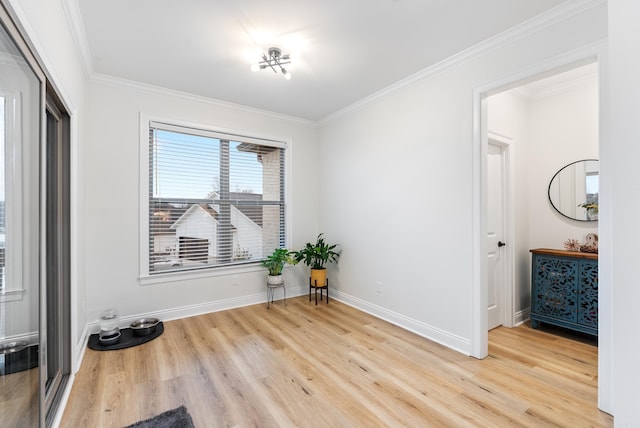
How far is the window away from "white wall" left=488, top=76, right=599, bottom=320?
293cm

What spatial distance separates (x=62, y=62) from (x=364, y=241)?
10.7 ft

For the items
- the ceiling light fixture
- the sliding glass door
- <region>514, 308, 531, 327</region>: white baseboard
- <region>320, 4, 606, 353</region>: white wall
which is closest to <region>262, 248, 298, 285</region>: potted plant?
<region>320, 4, 606, 353</region>: white wall

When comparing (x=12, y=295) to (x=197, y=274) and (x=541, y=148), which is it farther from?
(x=541, y=148)

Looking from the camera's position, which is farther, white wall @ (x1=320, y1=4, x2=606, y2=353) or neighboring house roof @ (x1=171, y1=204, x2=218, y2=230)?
neighboring house roof @ (x1=171, y1=204, x2=218, y2=230)

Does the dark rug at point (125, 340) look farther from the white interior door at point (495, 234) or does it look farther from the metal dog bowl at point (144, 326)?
the white interior door at point (495, 234)

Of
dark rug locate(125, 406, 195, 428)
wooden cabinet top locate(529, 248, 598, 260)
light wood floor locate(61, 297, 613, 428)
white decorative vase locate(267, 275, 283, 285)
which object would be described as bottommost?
light wood floor locate(61, 297, 613, 428)

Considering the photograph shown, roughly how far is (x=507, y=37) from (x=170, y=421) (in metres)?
3.63

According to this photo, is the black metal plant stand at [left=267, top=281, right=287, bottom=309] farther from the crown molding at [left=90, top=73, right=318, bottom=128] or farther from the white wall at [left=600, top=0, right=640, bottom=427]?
the white wall at [left=600, top=0, right=640, bottom=427]

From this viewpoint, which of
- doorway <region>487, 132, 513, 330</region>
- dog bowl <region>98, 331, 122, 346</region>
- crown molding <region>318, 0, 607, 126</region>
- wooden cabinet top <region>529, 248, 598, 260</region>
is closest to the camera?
crown molding <region>318, 0, 607, 126</region>

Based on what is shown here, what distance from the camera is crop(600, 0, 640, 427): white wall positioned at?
1196 millimetres

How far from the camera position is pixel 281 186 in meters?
4.42

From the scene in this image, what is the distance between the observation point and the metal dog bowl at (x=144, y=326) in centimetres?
295

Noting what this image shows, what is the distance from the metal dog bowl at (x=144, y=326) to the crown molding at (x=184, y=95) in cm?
255

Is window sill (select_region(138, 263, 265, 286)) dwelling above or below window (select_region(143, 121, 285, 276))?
below
